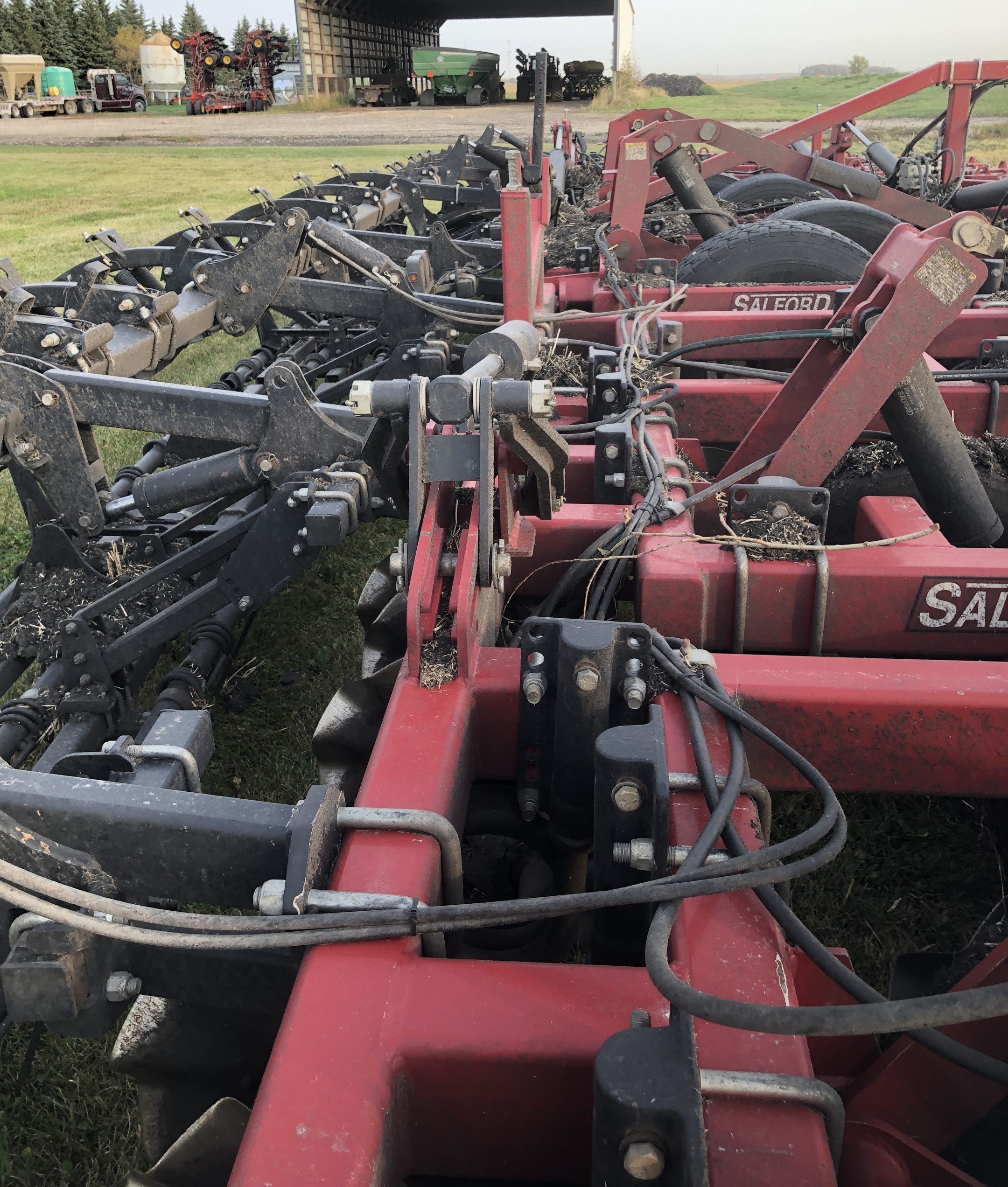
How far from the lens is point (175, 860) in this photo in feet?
4.35

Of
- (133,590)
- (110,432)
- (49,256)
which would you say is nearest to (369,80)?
(49,256)

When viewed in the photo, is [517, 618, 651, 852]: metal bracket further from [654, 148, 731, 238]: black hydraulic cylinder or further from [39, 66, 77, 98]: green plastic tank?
[39, 66, 77, 98]: green plastic tank

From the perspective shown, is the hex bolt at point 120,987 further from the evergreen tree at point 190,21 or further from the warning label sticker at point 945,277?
the evergreen tree at point 190,21

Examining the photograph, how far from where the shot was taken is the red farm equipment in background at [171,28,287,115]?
3884 cm

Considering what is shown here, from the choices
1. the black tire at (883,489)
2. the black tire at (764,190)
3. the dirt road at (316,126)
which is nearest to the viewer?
the black tire at (883,489)

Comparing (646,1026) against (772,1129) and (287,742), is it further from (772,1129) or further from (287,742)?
(287,742)

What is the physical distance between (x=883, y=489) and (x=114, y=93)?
44.8 m

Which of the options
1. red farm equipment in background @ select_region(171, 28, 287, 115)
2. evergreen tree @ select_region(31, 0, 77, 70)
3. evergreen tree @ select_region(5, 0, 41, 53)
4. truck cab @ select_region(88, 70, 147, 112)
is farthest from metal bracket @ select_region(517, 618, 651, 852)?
evergreen tree @ select_region(31, 0, 77, 70)

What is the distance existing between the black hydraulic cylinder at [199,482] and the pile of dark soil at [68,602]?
27cm

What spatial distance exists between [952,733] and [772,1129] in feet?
2.97

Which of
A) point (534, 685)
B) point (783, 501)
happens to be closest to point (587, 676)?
point (534, 685)

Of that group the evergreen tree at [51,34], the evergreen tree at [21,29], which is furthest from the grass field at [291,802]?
the evergreen tree at [51,34]

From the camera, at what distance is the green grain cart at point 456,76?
33.3 meters

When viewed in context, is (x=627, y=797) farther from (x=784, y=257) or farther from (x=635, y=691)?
(x=784, y=257)
